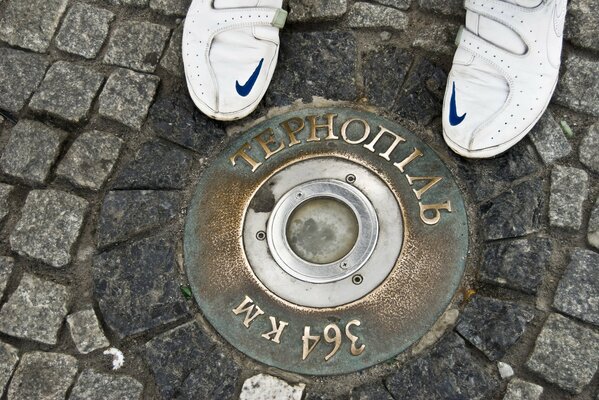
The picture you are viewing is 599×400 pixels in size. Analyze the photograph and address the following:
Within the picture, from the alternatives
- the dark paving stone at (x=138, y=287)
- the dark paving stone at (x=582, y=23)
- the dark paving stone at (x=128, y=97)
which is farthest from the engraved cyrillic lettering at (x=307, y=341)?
the dark paving stone at (x=582, y=23)

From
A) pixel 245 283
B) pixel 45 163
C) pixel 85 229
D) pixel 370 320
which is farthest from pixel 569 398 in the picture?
pixel 45 163

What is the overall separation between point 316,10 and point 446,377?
1.46 m

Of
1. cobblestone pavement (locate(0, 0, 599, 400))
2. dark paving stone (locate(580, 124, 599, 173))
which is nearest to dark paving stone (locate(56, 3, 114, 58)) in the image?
cobblestone pavement (locate(0, 0, 599, 400))

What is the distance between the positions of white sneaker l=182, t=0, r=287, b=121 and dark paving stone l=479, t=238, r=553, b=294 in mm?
1010

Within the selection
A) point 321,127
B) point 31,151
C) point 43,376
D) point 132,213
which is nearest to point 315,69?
point 321,127

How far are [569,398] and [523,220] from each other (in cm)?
59

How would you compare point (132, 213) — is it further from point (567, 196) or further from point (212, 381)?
point (567, 196)

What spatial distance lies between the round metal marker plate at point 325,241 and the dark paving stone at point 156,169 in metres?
0.09

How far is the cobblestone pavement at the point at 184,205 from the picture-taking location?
206 centimetres

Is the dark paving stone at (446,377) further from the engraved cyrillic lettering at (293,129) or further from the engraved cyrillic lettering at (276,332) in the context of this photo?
the engraved cyrillic lettering at (293,129)

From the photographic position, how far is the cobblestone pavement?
206 cm

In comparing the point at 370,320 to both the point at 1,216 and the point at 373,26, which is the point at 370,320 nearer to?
the point at 373,26

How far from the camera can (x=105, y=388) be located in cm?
212

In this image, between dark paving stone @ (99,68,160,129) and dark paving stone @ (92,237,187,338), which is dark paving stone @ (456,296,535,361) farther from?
dark paving stone @ (99,68,160,129)
